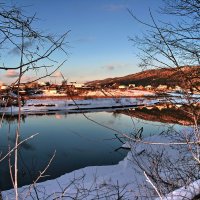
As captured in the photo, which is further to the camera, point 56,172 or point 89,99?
point 89,99

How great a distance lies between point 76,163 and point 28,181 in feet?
8.89

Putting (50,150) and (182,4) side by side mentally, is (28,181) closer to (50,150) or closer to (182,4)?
(50,150)

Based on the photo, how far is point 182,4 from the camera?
17.2 ft

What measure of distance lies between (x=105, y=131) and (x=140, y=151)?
28.3 ft

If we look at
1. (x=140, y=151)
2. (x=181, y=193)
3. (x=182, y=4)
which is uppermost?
(x=182, y=4)

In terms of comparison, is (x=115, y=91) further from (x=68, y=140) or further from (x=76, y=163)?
(x=68, y=140)

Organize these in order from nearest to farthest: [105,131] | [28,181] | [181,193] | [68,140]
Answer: [181,193] < [28,181] < [68,140] < [105,131]

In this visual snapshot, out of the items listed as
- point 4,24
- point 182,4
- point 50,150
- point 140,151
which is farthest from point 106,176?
point 4,24

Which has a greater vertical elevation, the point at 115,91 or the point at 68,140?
the point at 115,91

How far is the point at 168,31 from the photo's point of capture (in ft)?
15.7

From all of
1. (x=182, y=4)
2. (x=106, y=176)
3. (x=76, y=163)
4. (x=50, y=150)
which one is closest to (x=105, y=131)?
(x=50, y=150)

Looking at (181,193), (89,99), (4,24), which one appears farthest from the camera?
(89,99)

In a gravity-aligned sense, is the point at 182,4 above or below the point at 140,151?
above

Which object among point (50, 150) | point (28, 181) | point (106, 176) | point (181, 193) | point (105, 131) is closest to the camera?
point (181, 193)
